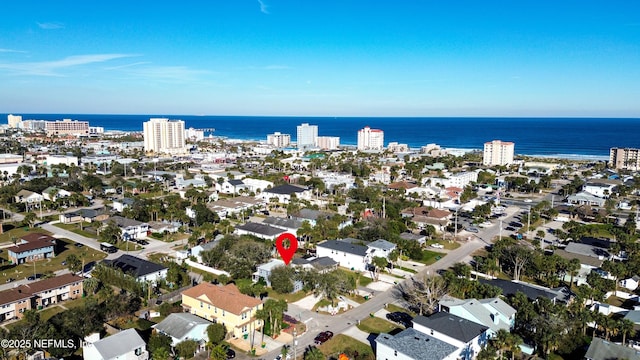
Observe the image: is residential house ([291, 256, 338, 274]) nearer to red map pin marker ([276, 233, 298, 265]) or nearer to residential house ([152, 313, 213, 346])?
red map pin marker ([276, 233, 298, 265])

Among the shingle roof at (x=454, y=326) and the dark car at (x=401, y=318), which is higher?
the shingle roof at (x=454, y=326)

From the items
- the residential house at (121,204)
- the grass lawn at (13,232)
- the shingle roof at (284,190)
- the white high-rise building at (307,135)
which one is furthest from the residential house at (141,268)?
the white high-rise building at (307,135)

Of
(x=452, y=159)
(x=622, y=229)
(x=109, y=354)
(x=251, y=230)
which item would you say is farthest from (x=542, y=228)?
(x=452, y=159)

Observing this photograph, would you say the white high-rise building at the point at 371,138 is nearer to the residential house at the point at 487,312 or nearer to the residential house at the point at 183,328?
the residential house at the point at 487,312

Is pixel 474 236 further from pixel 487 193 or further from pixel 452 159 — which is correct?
pixel 452 159

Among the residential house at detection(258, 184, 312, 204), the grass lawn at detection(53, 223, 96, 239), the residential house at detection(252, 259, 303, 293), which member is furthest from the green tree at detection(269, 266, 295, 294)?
the residential house at detection(258, 184, 312, 204)
